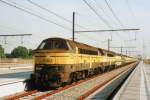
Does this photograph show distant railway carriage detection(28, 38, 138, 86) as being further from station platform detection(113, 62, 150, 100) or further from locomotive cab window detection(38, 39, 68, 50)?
station platform detection(113, 62, 150, 100)

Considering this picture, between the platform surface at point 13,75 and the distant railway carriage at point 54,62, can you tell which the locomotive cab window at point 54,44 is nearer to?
the distant railway carriage at point 54,62

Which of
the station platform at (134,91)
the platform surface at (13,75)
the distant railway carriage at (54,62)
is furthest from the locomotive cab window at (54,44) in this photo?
the station platform at (134,91)

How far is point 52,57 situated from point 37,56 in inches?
39.4

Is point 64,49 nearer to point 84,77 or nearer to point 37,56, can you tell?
point 37,56

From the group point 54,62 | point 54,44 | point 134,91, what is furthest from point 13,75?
point 134,91

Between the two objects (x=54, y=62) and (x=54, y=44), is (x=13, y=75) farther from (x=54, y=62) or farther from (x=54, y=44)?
(x=54, y=62)

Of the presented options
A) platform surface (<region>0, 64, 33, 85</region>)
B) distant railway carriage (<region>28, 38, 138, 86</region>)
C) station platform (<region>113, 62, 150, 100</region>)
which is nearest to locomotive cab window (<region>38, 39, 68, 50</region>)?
distant railway carriage (<region>28, 38, 138, 86</region>)

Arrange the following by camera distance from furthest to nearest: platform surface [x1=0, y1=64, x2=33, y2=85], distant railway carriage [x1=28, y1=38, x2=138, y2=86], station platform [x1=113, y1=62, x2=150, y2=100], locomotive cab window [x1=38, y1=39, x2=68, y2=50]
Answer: locomotive cab window [x1=38, y1=39, x2=68, y2=50], platform surface [x1=0, y1=64, x2=33, y2=85], distant railway carriage [x1=28, y1=38, x2=138, y2=86], station platform [x1=113, y1=62, x2=150, y2=100]

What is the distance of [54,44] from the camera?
Answer: 1944cm

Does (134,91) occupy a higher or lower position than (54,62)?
lower

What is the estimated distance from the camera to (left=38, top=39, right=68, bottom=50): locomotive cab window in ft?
63.3

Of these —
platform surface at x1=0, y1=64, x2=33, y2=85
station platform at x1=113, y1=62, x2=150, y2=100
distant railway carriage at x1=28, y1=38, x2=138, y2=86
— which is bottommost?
station platform at x1=113, y1=62, x2=150, y2=100

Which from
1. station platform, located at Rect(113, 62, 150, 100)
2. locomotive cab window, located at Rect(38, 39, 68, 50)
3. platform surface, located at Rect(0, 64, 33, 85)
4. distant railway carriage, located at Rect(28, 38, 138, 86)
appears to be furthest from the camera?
locomotive cab window, located at Rect(38, 39, 68, 50)

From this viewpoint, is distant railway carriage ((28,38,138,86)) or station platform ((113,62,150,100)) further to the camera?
distant railway carriage ((28,38,138,86))
